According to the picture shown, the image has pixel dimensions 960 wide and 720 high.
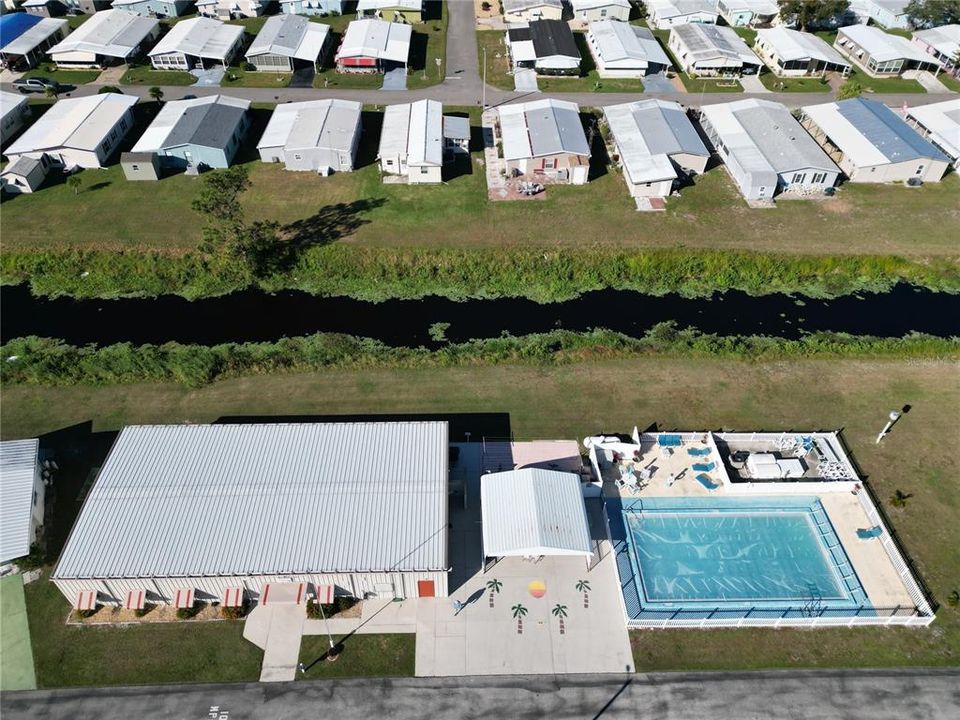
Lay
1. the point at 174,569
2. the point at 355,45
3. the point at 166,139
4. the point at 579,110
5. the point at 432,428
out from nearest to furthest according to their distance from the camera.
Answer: the point at 174,569, the point at 432,428, the point at 166,139, the point at 579,110, the point at 355,45

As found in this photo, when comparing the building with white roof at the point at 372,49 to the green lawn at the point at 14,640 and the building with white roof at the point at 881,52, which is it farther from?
the green lawn at the point at 14,640

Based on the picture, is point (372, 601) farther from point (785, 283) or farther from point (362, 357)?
point (785, 283)

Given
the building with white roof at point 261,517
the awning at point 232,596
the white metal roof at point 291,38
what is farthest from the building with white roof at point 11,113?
the awning at point 232,596

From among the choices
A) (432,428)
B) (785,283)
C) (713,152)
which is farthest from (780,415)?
(713,152)

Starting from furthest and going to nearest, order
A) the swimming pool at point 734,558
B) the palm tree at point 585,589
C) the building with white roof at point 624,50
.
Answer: the building with white roof at point 624,50 → the swimming pool at point 734,558 → the palm tree at point 585,589

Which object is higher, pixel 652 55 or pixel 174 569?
pixel 652 55
